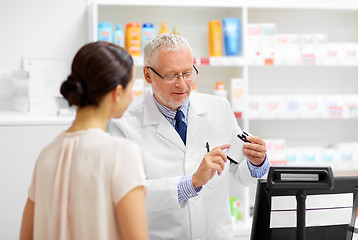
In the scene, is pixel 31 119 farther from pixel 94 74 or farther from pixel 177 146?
pixel 94 74

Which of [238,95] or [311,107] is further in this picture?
[311,107]

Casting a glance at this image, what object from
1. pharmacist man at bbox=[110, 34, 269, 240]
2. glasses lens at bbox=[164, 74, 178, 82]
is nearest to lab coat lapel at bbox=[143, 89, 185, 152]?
pharmacist man at bbox=[110, 34, 269, 240]

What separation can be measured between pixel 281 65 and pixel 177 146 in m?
2.12

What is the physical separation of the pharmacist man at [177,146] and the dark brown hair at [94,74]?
2.61 feet

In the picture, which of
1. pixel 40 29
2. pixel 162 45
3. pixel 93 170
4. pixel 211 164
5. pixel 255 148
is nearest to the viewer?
pixel 93 170

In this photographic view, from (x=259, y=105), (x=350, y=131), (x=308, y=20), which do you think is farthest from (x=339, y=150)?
(x=308, y=20)

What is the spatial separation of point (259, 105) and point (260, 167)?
1.71 meters

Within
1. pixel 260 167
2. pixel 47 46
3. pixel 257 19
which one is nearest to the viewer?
pixel 260 167

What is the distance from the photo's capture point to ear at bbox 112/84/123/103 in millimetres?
1271

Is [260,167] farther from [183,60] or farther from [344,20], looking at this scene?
[344,20]

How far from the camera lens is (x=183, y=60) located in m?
2.10

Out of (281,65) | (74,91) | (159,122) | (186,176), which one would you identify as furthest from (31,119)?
(74,91)

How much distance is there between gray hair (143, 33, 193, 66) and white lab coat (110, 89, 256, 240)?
0.22 metres

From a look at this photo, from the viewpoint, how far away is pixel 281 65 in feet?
13.1
